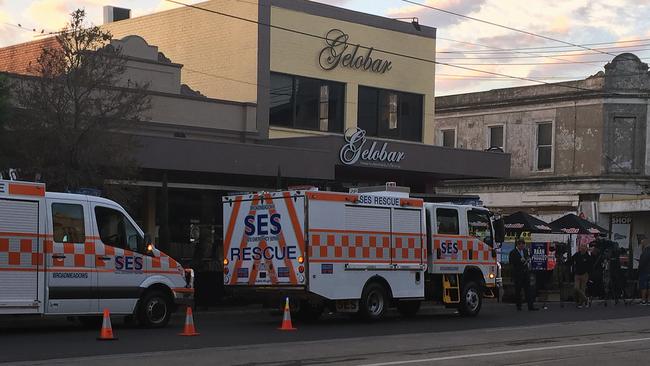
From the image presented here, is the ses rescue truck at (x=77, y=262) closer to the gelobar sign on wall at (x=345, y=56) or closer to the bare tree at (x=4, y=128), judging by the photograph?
the bare tree at (x=4, y=128)

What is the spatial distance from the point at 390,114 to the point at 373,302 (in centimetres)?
1354

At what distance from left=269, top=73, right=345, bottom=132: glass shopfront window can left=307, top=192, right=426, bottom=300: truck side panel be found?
9.85 metres

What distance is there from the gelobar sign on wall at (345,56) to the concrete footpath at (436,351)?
14.0m

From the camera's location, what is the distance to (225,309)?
21.8 metres

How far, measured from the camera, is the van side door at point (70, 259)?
15047 mm

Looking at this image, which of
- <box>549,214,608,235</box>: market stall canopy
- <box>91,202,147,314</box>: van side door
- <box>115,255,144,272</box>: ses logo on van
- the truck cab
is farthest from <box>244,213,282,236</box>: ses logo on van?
<box>549,214,608,235</box>: market stall canopy

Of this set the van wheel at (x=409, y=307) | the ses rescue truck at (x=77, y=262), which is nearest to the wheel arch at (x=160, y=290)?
the ses rescue truck at (x=77, y=262)

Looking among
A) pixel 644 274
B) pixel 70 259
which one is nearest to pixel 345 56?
pixel 644 274

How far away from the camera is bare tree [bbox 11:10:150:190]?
1808 cm

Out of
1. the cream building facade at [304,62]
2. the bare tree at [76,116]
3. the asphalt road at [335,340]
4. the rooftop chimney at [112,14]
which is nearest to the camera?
the asphalt road at [335,340]

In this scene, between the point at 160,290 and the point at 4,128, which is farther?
the point at 4,128

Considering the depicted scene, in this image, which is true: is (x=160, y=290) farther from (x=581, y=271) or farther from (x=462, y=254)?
(x=581, y=271)

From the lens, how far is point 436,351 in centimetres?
1351

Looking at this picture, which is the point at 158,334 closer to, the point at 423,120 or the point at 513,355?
the point at 513,355
